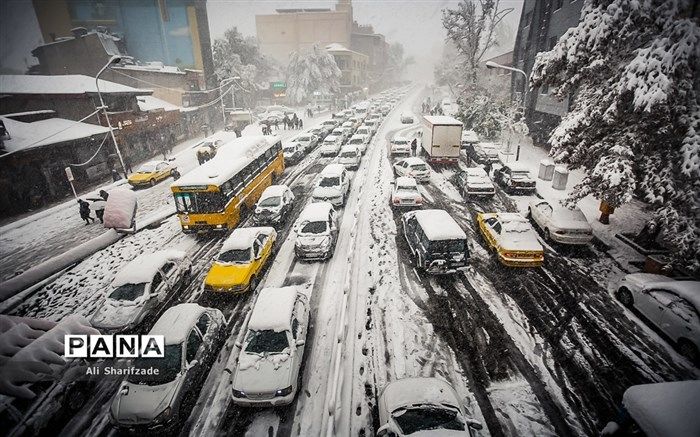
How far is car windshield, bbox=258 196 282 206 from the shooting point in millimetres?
16547

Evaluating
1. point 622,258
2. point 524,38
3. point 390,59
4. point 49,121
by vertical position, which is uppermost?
point 390,59

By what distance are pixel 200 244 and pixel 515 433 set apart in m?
14.1

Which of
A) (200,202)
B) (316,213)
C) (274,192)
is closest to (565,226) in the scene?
(316,213)

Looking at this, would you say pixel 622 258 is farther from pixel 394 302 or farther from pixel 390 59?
pixel 390 59

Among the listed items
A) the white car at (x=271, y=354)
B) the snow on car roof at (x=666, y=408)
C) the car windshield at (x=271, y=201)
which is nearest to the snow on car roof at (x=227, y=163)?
the car windshield at (x=271, y=201)

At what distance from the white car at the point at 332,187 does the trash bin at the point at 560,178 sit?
1341 cm

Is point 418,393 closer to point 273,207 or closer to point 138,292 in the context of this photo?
point 138,292

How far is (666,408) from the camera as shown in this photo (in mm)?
5547

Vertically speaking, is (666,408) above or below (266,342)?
above

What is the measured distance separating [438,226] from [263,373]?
792cm

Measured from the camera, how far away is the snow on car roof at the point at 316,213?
13927 millimetres

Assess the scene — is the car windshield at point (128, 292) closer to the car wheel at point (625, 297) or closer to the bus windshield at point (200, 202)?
the bus windshield at point (200, 202)

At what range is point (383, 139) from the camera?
3650 centimetres

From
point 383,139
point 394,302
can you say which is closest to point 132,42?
point 383,139
